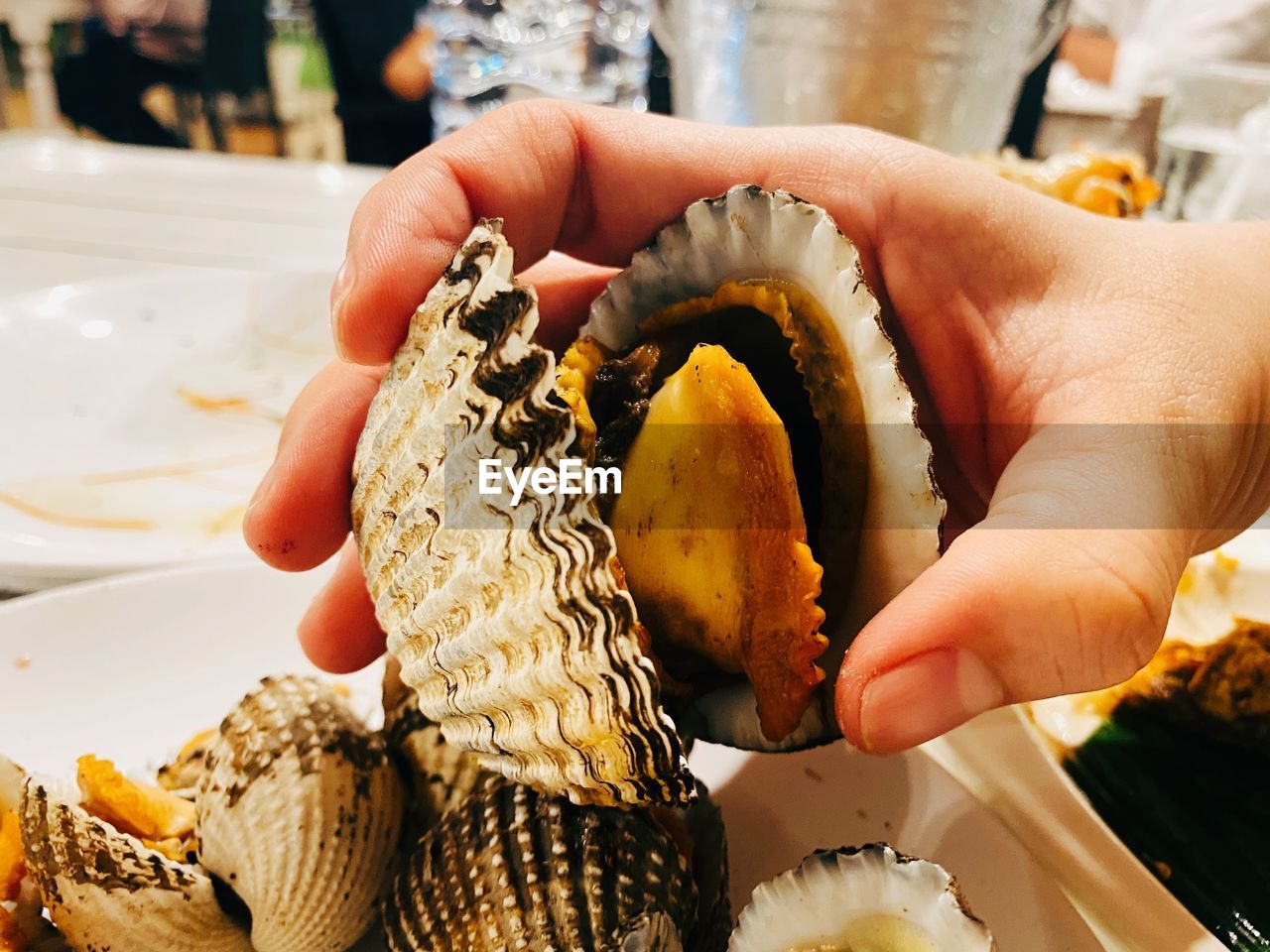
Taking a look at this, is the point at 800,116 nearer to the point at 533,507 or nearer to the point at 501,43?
the point at 501,43

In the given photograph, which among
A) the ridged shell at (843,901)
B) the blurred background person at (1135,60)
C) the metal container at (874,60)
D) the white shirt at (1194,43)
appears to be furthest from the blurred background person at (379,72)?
the ridged shell at (843,901)

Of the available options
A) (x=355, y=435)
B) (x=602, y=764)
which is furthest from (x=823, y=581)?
(x=355, y=435)

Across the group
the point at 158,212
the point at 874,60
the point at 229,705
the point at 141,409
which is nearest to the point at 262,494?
the point at 229,705

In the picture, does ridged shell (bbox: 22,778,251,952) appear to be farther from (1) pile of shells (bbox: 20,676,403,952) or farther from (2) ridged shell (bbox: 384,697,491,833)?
→ (2) ridged shell (bbox: 384,697,491,833)

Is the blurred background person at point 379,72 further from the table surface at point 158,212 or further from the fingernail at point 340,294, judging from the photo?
the fingernail at point 340,294

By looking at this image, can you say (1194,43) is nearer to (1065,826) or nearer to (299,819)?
(1065,826)

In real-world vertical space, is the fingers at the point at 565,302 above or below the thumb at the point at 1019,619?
below
